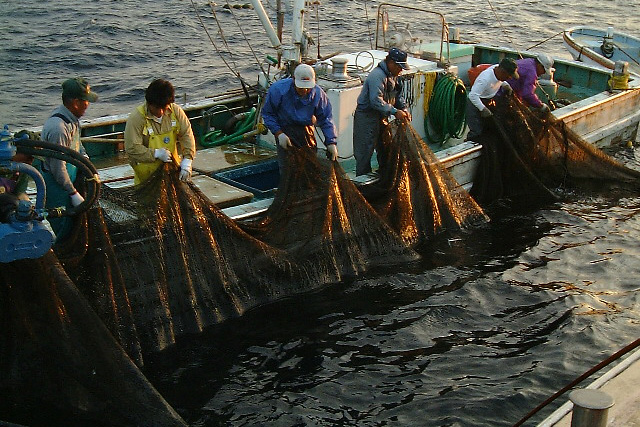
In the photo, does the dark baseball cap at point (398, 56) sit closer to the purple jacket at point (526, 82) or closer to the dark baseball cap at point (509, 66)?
the dark baseball cap at point (509, 66)

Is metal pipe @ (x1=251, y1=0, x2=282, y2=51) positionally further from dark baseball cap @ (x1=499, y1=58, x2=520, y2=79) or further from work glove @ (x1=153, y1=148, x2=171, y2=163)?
work glove @ (x1=153, y1=148, x2=171, y2=163)

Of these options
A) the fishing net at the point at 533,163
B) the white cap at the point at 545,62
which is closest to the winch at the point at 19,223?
the fishing net at the point at 533,163

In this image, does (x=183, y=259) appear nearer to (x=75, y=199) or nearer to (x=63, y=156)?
(x=75, y=199)

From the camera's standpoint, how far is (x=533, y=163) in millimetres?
Answer: 10930

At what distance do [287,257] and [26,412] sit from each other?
302 cm

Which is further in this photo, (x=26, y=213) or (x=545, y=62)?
(x=545, y=62)

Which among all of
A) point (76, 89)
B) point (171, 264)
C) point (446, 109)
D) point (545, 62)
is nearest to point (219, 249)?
point (171, 264)

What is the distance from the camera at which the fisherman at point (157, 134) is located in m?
7.03

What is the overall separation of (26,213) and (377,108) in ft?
15.6

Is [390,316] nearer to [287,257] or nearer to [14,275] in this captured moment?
[287,257]

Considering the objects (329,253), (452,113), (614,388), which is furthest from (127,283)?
(452,113)

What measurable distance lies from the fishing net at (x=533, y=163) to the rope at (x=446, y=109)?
24.2 inches

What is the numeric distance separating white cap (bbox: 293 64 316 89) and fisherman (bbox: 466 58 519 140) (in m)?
3.00

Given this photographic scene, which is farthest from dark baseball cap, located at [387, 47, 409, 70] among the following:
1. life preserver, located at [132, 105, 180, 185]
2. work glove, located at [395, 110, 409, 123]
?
life preserver, located at [132, 105, 180, 185]
